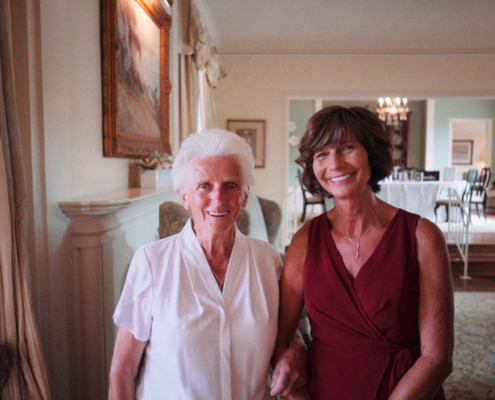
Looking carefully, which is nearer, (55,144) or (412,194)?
(55,144)

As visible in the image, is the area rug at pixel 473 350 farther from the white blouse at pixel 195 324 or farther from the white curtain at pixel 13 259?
the white curtain at pixel 13 259

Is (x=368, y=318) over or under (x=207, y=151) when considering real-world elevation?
under

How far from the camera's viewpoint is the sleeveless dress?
1.20m

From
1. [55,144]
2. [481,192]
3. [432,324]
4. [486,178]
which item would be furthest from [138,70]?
[486,178]

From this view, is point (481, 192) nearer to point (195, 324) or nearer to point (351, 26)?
point (351, 26)

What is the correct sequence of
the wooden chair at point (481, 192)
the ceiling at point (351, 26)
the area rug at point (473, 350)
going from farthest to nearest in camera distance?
the wooden chair at point (481, 192) < the ceiling at point (351, 26) < the area rug at point (473, 350)

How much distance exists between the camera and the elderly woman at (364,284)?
119 centimetres

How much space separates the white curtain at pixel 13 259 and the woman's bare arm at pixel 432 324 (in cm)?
Result: 109

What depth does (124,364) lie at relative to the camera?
3.88 ft

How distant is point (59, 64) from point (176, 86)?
2359 mm

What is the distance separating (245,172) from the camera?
1302 millimetres

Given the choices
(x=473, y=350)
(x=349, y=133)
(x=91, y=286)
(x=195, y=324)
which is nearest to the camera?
(x=195, y=324)

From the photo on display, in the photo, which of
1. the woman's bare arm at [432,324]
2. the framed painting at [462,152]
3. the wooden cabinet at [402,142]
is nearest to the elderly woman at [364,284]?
the woman's bare arm at [432,324]

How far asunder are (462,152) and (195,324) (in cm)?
1306
